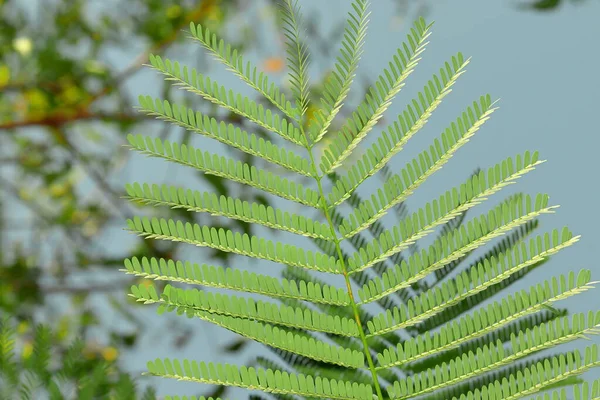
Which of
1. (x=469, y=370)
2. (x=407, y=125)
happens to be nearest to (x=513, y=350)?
(x=469, y=370)

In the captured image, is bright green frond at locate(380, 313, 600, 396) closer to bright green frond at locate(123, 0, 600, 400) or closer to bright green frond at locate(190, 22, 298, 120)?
bright green frond at locate(123, 0, 600, 400)

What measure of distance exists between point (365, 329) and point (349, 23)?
169mm

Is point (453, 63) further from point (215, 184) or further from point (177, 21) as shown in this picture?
point (177, 21)

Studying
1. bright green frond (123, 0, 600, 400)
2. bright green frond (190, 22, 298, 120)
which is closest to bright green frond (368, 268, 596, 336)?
bright green frond (123, 0, 600, 400)

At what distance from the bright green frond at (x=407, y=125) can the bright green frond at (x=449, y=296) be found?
7 cm

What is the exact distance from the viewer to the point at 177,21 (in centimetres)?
167

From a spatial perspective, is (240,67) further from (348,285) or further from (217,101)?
(348,285)

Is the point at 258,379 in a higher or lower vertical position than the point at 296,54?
lower

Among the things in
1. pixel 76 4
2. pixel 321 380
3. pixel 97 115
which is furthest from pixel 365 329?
pixel 76 4

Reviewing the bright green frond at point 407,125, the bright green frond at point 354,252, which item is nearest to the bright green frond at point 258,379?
the bright green frond at point 354,252

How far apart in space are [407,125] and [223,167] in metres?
0.10

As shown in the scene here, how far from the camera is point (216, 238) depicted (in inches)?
15.9

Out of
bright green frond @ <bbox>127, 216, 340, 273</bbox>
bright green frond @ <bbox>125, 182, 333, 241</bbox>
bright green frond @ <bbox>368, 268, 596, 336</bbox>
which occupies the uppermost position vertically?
bright green frond @ <bbox>125, 182, 333, 241</bbox>

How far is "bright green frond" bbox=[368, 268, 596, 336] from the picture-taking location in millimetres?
389
